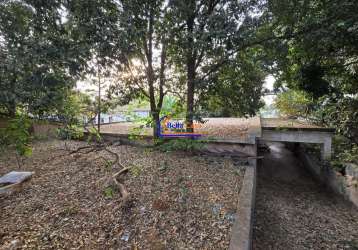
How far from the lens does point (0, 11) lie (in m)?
3.20

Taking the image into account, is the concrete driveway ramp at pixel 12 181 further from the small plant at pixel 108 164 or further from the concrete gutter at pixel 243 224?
the concrete gutter at pixel 243 224

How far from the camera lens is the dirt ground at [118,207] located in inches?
63.2

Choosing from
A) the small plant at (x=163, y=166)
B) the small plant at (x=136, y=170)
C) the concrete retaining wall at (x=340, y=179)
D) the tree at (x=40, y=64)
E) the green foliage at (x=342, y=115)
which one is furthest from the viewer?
the green foliage at (x=342, y=115)

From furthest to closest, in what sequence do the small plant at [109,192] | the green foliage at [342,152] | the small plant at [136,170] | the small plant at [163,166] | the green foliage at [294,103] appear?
the green foliage at [294,103], the green foliage at [342,152], the small plant at [163,166], the small plant at [136,170], the small plant at [109,192]

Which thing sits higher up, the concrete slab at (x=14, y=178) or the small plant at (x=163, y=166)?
the concrete slab at (x=14, y=178)

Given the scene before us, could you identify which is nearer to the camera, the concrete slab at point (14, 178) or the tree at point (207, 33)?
the concrete slab at point (14, 178)

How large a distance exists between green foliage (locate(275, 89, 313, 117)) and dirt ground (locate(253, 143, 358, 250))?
2.82 meters

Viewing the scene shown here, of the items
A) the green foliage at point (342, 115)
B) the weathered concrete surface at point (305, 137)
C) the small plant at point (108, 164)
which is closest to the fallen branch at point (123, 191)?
the small plant at point (108, 164)

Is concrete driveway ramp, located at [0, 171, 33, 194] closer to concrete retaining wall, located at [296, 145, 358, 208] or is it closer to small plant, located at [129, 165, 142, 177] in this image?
small plant, located at [129, 165, 142, 177]

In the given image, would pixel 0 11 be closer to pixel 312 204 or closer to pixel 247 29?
pixel 247 29

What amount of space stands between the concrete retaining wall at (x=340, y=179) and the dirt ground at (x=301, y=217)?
0.16m

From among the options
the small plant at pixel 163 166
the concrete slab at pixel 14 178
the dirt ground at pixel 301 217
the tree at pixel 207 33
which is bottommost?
the dirt ground at pixel 301 217

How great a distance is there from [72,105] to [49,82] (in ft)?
2.36

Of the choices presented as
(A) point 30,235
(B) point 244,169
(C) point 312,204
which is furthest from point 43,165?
(C) point 312,204
